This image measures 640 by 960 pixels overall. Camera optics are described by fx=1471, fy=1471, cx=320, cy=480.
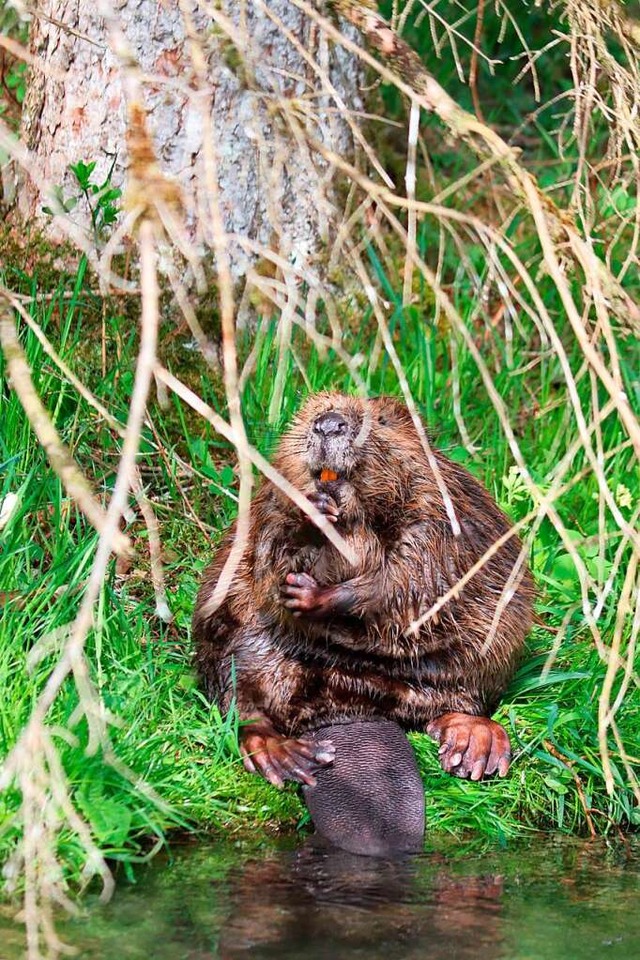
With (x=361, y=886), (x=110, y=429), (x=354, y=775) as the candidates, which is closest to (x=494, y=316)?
(x=110, y=429)

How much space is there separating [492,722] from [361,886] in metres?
0.77

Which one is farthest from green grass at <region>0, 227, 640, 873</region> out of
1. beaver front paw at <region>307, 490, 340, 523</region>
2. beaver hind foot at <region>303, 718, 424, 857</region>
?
beaver front paw at <region>307, 490, 340, 523</region>

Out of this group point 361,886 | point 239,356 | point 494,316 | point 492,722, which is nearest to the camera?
point 361,886

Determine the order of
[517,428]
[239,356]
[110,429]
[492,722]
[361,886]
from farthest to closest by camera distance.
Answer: [517,428] → [239,356] → [110,429] → [492,722] → [361,886]

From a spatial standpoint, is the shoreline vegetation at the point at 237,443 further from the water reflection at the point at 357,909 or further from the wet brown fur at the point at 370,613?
the water reflection at the point at 357,909

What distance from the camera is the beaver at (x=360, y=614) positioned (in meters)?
3.37

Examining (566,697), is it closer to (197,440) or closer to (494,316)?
(197,440)

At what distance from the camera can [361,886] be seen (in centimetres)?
281

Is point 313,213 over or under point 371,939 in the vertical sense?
over

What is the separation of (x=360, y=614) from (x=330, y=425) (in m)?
0.44

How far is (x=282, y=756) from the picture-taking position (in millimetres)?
3303

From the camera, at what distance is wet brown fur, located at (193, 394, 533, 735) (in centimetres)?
341

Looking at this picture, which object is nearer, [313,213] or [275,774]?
[275,774]

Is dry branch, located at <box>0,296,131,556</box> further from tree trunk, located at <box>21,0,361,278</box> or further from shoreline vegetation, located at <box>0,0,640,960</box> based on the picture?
tree trunk, located at <box>21,0,361,278</box>
